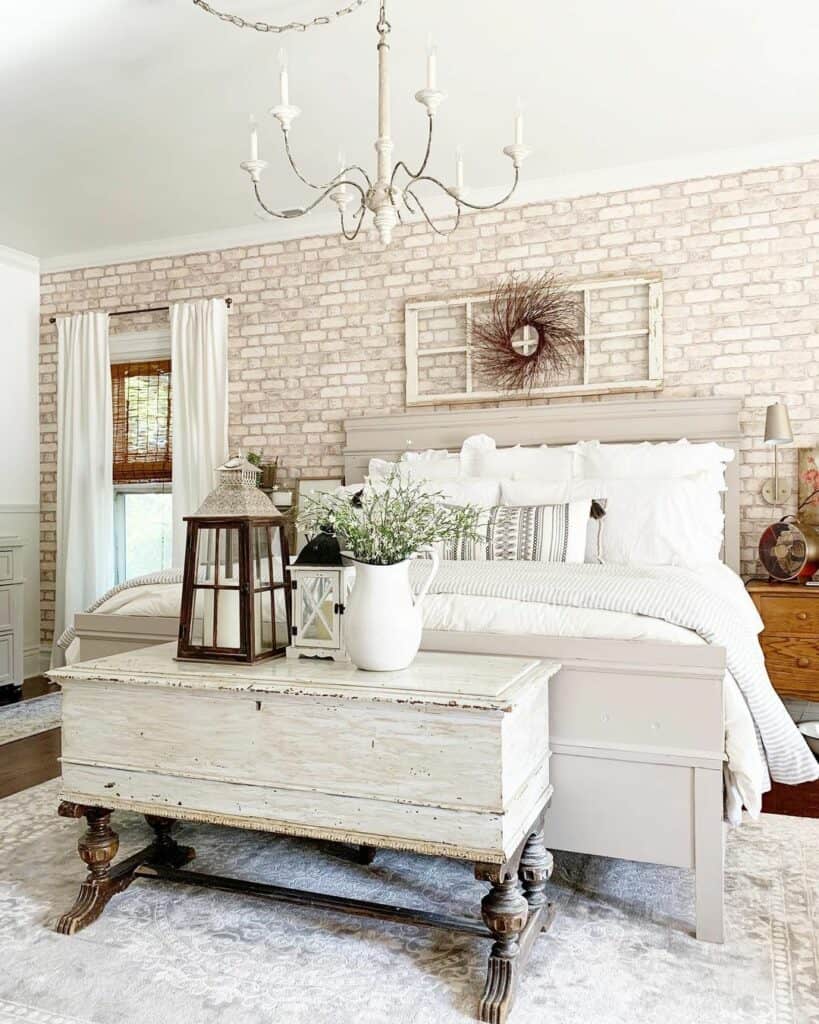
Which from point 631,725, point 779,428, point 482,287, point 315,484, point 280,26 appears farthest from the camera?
point 315,484

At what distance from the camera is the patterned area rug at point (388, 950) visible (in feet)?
5.90

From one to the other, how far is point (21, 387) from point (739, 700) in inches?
205

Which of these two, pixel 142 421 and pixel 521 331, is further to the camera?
pixel 142 421

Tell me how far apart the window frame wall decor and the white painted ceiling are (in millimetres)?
593

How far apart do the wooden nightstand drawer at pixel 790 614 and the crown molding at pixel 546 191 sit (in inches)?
81.4

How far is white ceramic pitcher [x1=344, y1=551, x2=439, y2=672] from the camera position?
2037 millimetres

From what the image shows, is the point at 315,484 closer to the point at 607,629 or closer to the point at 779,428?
the point at 779,428

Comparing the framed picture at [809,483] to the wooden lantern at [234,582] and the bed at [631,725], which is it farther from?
the wooden lantern at [234,582]

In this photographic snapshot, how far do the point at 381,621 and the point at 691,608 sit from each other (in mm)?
792

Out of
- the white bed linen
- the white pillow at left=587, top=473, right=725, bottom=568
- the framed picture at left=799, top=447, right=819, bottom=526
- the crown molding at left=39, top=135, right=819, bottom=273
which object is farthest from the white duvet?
the crown molding at left=39, top=135, right=819, bottom=273

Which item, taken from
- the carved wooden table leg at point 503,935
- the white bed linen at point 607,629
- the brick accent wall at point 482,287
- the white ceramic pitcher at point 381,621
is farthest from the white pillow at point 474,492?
the carved wooden table leg at point 503,935

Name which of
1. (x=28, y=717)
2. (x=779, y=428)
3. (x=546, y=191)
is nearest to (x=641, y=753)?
(x=779, y=428)

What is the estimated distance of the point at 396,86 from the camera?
134 inches

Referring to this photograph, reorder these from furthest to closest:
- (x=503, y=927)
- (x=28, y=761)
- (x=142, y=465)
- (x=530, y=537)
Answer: (x=142, y=465) → (x=28, y=761) → (x=530, y=537) → (x=503, y=927)
